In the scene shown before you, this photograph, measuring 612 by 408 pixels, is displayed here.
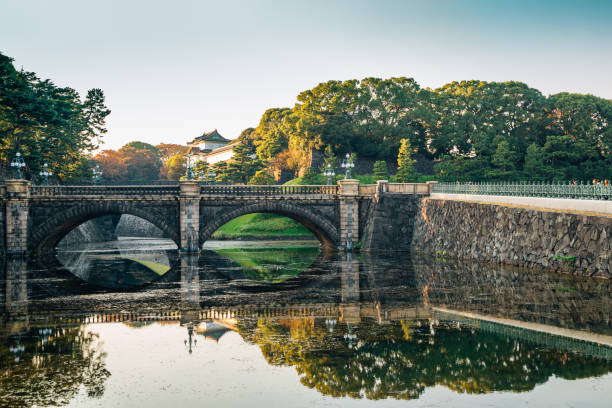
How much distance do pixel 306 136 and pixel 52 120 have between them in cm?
3982

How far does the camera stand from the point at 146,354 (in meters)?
17.1

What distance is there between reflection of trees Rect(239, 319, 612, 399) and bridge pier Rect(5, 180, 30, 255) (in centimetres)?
3710

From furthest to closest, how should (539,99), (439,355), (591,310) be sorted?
(539,99) → (591,310) → (439,355)

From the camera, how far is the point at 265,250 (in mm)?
57719

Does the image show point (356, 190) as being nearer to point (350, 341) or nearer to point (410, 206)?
point (410, 206)

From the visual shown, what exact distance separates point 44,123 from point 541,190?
48433mm

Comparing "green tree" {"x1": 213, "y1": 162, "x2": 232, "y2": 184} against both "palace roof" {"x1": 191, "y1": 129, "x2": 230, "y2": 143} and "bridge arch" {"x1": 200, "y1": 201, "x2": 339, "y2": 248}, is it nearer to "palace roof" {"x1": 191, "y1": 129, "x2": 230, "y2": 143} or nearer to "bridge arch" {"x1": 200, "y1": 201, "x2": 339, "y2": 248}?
"bridge arch" {"x1": 200, "y1": 201, "x2": 339, "y2": 248}

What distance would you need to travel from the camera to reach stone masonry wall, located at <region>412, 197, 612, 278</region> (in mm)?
28625

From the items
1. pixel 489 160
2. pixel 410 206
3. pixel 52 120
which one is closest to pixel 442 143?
pixel 489 160

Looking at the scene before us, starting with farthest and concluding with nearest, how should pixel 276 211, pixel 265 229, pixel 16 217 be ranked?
pixel 265 229 < pixel 276 211 < pixel 16 217

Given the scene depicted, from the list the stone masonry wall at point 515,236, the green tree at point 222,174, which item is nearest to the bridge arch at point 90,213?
the stone masonry wall at point 515,236

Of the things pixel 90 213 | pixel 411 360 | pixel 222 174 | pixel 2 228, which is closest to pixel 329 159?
pixel 222 174

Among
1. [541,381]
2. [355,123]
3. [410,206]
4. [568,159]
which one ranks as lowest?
[541,381]

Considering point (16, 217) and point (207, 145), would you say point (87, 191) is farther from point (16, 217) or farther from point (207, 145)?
point (207, 145)
